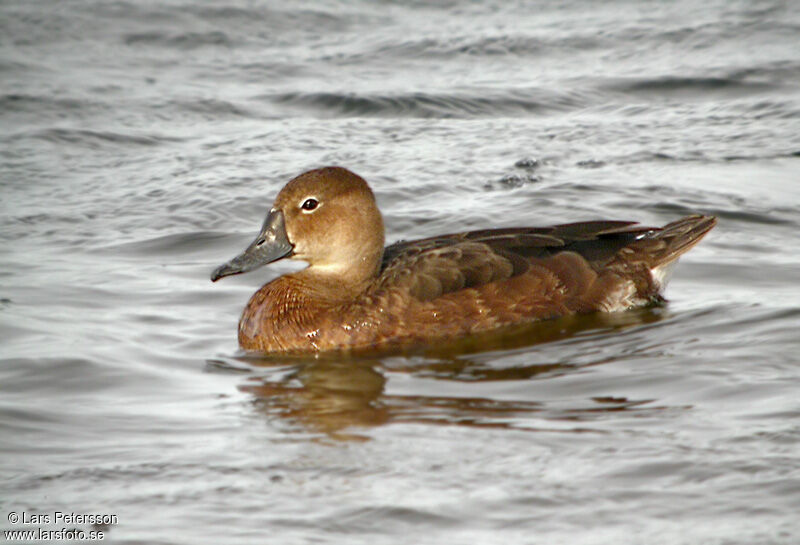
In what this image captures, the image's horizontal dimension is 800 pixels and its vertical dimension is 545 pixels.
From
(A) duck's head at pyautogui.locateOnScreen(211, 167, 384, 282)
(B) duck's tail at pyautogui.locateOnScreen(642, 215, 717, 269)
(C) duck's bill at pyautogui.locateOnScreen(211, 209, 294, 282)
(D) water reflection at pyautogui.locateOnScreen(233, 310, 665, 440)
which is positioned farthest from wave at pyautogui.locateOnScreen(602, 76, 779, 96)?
(C) duck's bill at pyautogui.locateOnScreen(211, 209, 294, 282)

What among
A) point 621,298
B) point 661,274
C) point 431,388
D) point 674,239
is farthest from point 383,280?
point 674,239

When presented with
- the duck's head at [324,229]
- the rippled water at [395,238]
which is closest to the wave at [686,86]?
the rippled water at [395,238]

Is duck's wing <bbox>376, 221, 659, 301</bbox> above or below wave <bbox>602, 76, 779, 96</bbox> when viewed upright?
below

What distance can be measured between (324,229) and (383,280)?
0.45 meters

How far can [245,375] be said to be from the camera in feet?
23.1

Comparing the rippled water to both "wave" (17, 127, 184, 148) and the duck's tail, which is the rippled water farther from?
the duck's tail

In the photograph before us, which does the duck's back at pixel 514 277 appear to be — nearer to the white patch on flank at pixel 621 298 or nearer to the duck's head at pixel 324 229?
the white patch on flank at pixel 621 298

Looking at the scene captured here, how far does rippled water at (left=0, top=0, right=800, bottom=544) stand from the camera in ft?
17.0

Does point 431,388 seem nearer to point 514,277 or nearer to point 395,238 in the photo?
point 514,277

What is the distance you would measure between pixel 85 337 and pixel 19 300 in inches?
35.9

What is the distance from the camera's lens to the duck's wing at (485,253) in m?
7.61

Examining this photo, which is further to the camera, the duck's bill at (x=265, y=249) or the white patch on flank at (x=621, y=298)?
the white patch on flank at (x=621, y=298)

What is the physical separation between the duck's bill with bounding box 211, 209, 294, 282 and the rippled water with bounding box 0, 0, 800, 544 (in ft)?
1.37

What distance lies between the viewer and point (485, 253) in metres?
7.75
